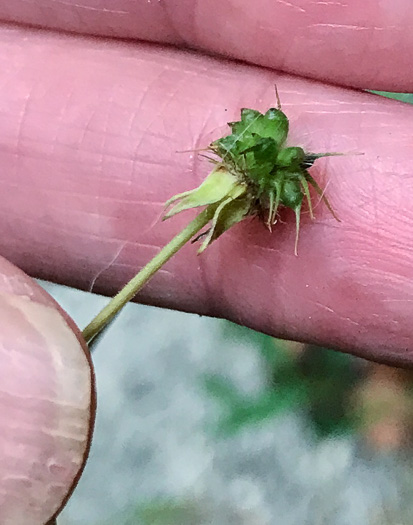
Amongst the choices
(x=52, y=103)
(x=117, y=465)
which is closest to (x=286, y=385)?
(x=117, y=465)

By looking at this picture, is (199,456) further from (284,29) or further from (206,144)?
(284,29)

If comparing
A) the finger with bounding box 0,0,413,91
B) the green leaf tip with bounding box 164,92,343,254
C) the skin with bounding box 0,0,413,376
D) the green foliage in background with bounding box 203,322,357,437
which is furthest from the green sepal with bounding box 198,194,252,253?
the green foliage in background with bounding box 203,322,357,437

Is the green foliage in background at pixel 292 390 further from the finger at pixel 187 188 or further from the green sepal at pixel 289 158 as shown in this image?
the green sepal at pixel 289 158

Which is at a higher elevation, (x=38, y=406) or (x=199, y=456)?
(x=38, y=406)

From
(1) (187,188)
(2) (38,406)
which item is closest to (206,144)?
(1) (187,188)

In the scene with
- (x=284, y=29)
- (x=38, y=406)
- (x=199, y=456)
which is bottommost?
(x=199, y=456)

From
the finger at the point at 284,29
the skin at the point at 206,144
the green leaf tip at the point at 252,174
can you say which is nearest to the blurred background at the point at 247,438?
the skin at the point at 206,144

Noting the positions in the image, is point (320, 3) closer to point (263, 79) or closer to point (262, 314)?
point (263, 79)
